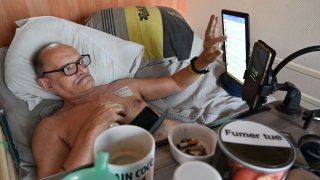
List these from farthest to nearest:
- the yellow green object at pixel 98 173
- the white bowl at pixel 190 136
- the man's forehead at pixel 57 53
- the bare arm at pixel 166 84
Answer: the bare arm at pixel 166 84 → the man's forehead at pixel 57 53 → the white bowl at pixel 190 136 → the yellow green object at pixel 98 173

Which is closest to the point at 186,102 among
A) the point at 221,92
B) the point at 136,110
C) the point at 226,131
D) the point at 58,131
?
the point at 221,92

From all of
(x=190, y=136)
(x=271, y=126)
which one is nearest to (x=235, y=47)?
(x=271, y=126)

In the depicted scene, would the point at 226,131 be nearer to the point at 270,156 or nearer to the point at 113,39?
the point at 270,156

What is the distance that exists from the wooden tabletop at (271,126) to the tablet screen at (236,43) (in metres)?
0.48

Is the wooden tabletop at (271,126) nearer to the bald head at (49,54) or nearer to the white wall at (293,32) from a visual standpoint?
the white wall at (293,32)

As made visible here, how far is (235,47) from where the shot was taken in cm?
131

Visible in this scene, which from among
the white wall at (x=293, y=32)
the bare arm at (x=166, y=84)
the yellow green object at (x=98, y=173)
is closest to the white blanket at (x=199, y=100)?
the bare arm at (x=166, y=84)

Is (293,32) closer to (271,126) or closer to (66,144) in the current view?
(271,126)

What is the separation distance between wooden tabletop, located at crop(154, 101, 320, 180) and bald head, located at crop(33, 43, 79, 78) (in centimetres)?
81

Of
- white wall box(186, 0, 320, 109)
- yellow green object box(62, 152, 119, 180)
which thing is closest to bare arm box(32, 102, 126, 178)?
yellow green object box(62, 152, 119, 180)

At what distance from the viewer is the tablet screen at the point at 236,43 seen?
119cm

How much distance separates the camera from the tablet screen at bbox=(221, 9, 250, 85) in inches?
46.9

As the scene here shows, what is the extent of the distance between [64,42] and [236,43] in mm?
921

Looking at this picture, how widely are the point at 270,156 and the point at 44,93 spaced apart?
118 centimetres
